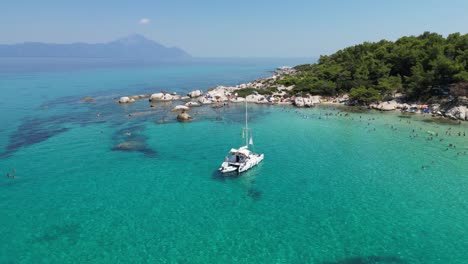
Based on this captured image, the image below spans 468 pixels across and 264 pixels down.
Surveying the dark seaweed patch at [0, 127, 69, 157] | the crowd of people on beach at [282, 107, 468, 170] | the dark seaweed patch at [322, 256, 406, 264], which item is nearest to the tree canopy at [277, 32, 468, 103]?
the crowd of people on beach at [282, 107, 468, 170]

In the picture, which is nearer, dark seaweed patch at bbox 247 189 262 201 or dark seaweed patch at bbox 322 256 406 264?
dark seaweed patch at bbox 322 256 406 264

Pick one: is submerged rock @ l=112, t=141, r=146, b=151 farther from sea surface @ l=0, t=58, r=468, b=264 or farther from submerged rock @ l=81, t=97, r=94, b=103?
submerged rock @ l=81, t=97, r=94, b=103

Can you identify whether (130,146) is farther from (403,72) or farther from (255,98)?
(403,72)

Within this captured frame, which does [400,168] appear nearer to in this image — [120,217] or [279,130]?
[279,130]

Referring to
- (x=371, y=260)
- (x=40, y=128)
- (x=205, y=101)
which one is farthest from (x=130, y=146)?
(x=205, y=101)

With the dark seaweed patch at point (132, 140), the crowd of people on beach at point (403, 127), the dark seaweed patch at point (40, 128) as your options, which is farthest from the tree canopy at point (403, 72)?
the dark seaweed patch at point (40, 128)

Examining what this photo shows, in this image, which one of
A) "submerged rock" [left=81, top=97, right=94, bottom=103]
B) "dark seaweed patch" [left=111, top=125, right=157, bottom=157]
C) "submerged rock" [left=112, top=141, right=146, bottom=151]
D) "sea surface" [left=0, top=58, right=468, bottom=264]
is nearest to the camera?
"sea surface" [left=0, top=58, right=468, bottom=264]

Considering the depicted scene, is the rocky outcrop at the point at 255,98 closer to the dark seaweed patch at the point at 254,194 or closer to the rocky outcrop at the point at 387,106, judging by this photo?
the rocky outcrop at the point at 387,106
